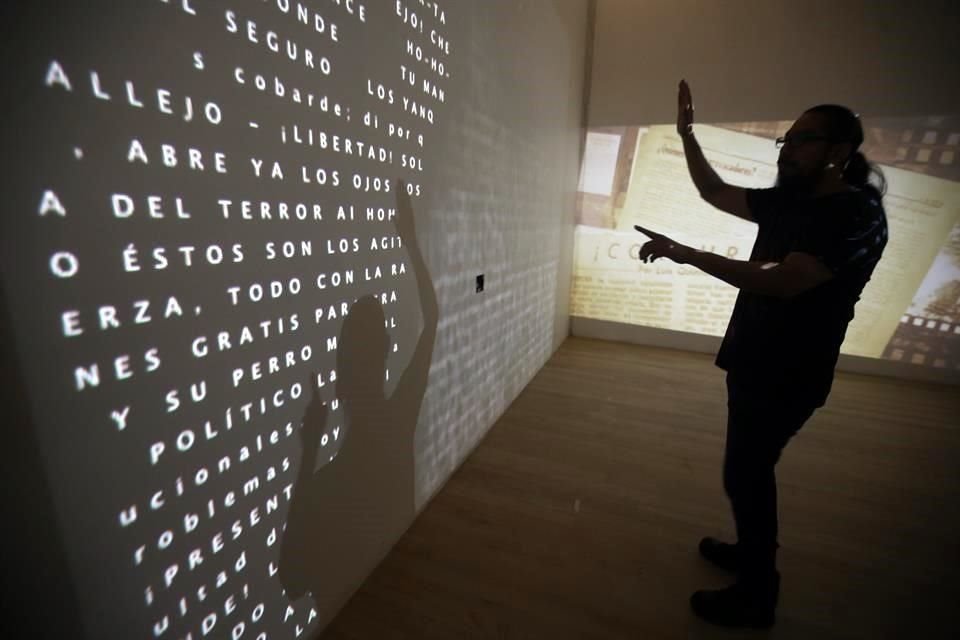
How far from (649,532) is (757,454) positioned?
658 mm

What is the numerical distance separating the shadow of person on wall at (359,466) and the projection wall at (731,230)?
114 inches

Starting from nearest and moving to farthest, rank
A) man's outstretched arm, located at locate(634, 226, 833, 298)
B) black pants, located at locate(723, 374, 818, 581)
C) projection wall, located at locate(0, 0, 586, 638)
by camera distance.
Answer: projection wall, located at locate(0, 0, 586, 638)
man's outstretched arm, located at locate(634, 226, 833, 298)
black pants, located at locate(723, 374, 818, 581)

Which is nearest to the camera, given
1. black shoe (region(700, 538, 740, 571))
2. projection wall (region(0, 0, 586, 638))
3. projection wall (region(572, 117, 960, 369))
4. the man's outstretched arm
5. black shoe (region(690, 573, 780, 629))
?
projection wall (region(0, 0, 586, 638))

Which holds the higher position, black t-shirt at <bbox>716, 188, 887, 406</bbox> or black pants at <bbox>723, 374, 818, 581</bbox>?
black t-shirt at <bbox>716, 188, 887, 406</bbox>

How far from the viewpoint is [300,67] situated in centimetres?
96

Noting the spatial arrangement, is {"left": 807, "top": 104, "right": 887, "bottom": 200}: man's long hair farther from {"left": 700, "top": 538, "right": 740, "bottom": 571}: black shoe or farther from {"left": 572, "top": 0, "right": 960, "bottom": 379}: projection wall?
{"left": 572, "top": 0, "right": 960, "bottom": 379}: projection wall

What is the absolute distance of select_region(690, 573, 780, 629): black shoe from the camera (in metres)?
1.41

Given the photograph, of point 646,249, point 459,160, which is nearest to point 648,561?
point 646,249

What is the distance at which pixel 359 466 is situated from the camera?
1.35m

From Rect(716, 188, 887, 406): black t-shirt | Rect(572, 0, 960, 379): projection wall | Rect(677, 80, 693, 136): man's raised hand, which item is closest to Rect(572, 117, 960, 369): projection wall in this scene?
Rect(572, 0, 960, 379): projection wall

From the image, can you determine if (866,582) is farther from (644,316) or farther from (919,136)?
(919,136)

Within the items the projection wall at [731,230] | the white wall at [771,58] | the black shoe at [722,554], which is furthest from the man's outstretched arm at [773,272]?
the white wall at [771,58]

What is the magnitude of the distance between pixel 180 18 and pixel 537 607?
1.70 meters

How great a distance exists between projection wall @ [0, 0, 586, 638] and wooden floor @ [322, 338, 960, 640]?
28cm
